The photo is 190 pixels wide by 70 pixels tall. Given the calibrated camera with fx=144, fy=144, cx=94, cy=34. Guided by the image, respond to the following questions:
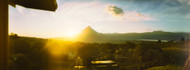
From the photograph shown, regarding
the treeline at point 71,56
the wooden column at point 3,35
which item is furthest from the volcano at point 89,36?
the wooden column at point 3,35

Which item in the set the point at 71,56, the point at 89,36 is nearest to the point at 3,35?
the point at 71,56

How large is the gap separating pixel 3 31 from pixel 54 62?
17.5ft

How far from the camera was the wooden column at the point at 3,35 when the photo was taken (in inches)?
69.5

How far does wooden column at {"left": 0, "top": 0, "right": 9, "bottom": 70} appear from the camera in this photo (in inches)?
69.5

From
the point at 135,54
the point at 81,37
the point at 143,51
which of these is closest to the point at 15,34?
the point at 135,54

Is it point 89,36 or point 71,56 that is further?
point 89,36

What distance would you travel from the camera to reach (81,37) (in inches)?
1586

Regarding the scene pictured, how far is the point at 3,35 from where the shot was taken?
5.89ft

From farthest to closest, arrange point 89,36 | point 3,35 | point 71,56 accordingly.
A: point 89,36, point 71,56, point 3,35

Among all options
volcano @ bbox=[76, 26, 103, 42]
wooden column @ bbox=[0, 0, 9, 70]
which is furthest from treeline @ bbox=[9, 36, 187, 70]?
volcano @ bbox=[76, 26, 103, 42]

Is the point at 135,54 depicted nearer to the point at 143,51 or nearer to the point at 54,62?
the point at 143,51

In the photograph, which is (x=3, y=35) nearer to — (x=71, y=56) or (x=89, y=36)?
(x=71, y=56)

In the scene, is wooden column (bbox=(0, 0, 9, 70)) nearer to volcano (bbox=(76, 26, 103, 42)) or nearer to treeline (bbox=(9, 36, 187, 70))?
treeline (bbox=(9, 36, 187, 70))

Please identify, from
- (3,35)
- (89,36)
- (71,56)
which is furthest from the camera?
(89,36)
